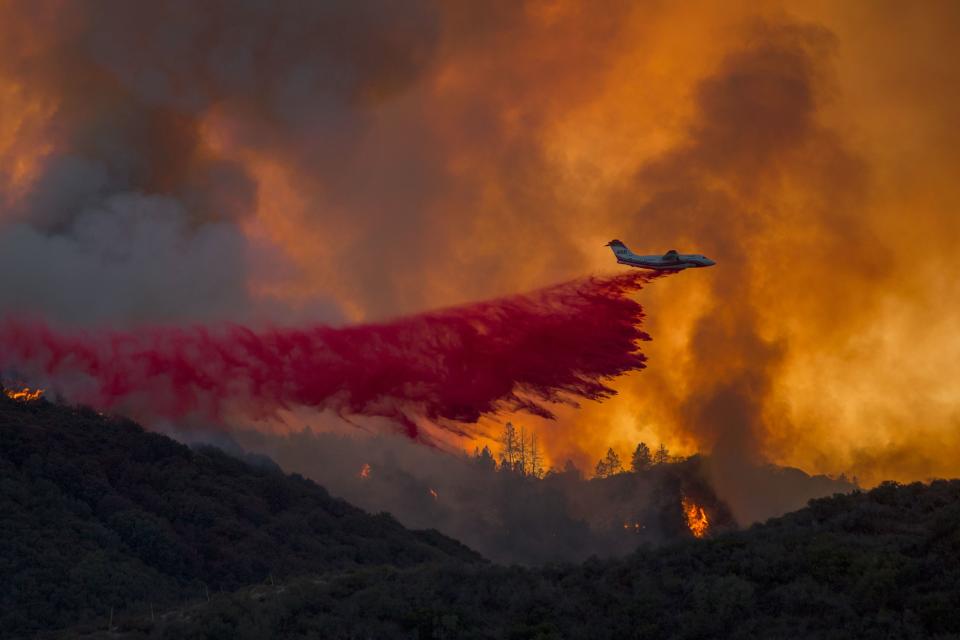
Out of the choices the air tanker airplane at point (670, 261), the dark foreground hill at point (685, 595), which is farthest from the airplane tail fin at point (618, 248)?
the dark foreground hill at point (685, 595)

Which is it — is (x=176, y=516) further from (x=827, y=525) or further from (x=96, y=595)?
(x=827, y=525)

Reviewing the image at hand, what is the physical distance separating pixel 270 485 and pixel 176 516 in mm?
23405

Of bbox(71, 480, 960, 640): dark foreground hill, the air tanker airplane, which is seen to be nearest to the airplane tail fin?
the air tanker airplane

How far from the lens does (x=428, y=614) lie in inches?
2301

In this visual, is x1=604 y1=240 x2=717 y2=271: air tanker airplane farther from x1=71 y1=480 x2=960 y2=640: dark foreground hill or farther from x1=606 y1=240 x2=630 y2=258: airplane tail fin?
x1=71 y1=480 x2=960 y2=640: dark foreground hill

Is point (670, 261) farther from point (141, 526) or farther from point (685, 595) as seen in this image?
point (141, 526)

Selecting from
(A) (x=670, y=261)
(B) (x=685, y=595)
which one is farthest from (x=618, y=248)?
(B) (x=685, y=595)

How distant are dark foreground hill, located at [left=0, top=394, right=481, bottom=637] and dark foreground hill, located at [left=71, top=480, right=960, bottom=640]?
3284cm

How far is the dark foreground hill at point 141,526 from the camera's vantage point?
3821 inches

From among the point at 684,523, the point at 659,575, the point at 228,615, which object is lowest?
the point at 228,615

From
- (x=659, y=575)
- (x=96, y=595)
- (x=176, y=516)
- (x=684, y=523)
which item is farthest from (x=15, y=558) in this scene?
(x=684, y=523)

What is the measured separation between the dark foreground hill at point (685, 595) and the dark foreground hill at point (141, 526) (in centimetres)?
3284

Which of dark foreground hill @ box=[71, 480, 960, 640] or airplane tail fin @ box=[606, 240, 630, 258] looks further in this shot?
airplane tail fin @ box=[606, 240, 630, 258]

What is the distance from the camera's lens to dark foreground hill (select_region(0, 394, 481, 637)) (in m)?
97.1
